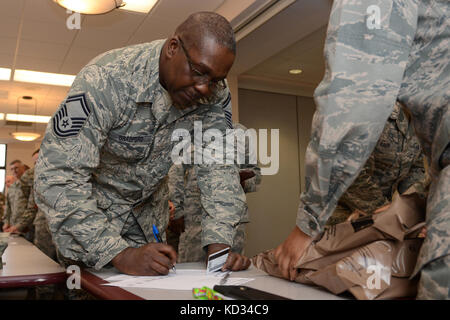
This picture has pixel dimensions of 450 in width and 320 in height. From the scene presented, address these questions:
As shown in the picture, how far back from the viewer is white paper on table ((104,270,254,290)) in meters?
0.97

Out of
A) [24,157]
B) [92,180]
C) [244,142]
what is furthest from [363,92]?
[24,157]

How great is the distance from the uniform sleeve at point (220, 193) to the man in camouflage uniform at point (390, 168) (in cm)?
89

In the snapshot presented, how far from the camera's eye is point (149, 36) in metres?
4.73

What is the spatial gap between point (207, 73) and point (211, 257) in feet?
1.85

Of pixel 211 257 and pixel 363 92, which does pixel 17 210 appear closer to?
pixel 211 257

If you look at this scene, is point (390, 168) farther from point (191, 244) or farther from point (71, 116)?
point (71, 116)

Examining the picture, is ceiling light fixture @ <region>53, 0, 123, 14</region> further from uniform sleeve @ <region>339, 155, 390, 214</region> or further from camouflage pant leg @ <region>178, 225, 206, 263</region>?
uniform sleeve @ <region>339, 155, 390, 214</region>

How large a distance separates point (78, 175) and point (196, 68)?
0.48 metres

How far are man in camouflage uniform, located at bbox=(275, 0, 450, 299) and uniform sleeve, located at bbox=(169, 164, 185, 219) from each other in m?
2.03

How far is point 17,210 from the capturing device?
15.7 feet
